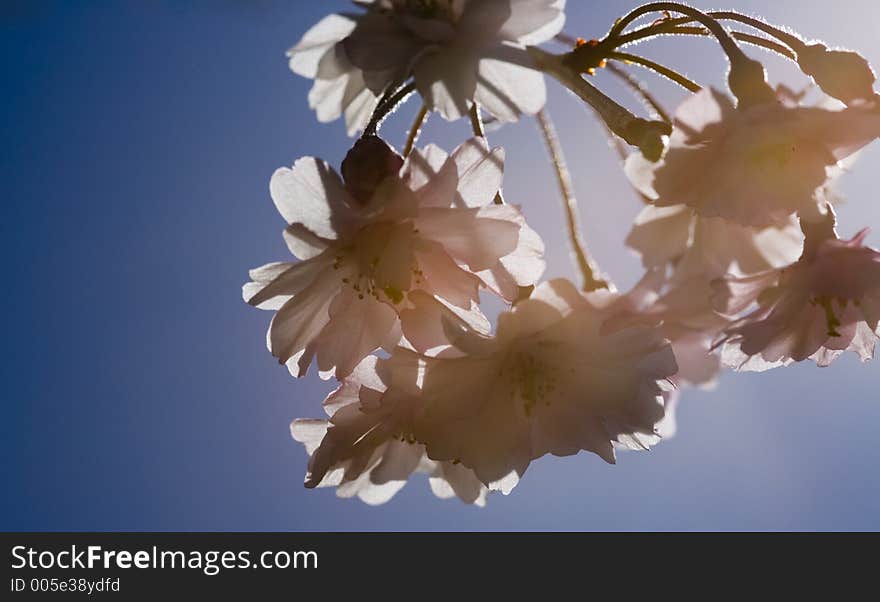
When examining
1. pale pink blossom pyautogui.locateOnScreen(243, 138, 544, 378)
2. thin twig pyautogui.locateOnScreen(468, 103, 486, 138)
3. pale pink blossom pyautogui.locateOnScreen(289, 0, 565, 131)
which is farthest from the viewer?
thin twig pyautogui.locateOnScreen(468, 103, 486, 138)

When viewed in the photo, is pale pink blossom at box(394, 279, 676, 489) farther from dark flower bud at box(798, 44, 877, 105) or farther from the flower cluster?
dark flower bud at box(798, 44, 877, 105)

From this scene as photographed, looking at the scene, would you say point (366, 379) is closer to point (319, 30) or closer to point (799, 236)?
point (319, 30)

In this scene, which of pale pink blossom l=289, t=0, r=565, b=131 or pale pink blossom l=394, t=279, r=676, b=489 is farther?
pale pink blossom l=394, t=279, r=676, b=489

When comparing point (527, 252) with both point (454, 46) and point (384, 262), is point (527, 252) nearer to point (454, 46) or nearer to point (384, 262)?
point (384, 262)

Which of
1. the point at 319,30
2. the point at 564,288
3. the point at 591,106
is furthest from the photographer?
the point at 591,106

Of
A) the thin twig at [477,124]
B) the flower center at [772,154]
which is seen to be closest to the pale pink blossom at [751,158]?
the flower center at [772,154]

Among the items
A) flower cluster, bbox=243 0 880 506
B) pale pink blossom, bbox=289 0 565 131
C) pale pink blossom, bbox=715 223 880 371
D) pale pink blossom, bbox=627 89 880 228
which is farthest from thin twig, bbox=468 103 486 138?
pale pink blossom, bbox=715 223 880 371

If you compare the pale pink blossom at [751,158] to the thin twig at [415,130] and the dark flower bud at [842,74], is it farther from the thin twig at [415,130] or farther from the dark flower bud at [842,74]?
the thin twig at [415,130]

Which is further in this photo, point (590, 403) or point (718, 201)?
point (590, 403)

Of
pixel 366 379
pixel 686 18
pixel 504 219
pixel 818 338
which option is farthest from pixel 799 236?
pixel 366 379
